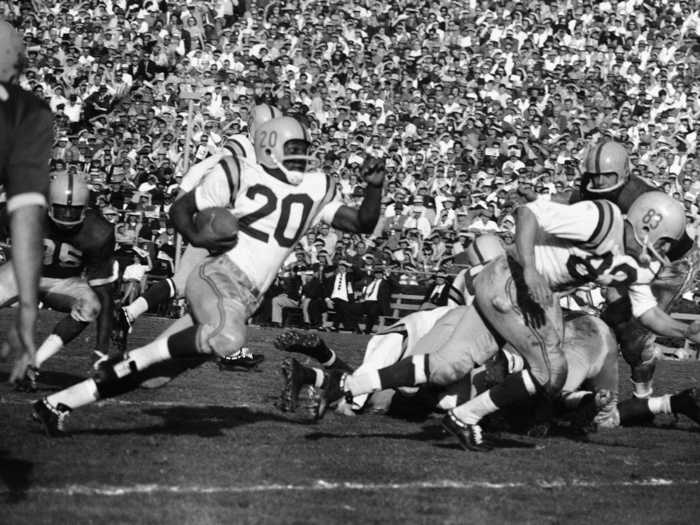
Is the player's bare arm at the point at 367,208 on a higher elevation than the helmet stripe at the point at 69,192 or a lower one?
higher

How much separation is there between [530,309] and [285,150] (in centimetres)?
160

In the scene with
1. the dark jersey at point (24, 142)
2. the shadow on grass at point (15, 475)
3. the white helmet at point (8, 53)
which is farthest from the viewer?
the shadow on grass at point (15, 475)

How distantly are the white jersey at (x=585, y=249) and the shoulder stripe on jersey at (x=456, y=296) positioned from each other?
1669 millimetres

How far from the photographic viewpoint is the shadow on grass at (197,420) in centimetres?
682

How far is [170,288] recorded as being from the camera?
9703 mm

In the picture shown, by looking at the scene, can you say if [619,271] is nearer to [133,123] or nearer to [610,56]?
[133,123]

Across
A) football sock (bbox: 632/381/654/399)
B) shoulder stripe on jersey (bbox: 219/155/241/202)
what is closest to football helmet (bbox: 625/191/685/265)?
football sock (bbox: 632/381/654/399)

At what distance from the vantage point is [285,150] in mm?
6879

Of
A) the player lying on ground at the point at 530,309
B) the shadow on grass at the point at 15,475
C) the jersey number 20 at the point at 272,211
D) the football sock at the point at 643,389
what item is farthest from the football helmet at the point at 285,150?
the football sock at the point at 643,389

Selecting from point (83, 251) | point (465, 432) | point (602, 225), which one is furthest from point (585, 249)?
point (83, 251)

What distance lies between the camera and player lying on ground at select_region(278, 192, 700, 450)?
22.2ft

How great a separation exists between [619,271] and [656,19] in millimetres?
18711

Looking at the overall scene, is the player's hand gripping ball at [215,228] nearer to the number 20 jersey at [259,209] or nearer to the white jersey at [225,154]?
the number 20 jersey at [259,209]

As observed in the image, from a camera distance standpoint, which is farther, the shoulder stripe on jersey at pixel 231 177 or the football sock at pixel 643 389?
the football sock at pixel 643 389
